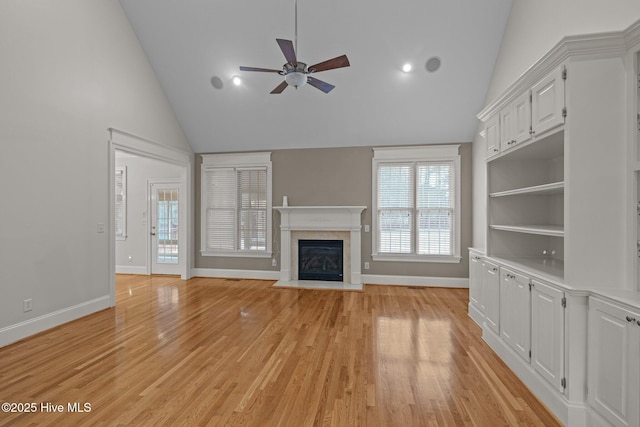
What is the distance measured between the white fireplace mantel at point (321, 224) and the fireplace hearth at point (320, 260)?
0.78 feet

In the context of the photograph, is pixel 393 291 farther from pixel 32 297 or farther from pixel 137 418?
pixel 32 297

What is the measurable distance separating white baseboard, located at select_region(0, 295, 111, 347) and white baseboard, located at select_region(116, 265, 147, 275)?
266cm

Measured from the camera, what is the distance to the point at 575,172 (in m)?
2.11

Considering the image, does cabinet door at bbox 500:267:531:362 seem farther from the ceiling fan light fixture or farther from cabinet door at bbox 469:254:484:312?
the ceiling fan light fixture

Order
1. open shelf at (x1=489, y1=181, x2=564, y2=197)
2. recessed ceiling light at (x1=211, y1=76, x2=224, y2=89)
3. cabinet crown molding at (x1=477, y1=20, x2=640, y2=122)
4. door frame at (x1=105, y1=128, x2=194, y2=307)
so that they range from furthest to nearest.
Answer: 1. recessed ceiling light at (x1=211, y1=76, x2=224, y2=89)
2. door frame at (x1=105, y1=128, x2=194, y2=307)
3. open shelf at (x1=489, y1=181, x2=564, y2=197)
4. cabinet crown molding at (x1=477, y1=20, x2=640, y2=122)

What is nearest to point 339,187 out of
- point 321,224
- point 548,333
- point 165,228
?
point 321,224

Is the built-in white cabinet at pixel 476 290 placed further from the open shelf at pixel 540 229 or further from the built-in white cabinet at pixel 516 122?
the built-in white cabinet at pixel 516 122

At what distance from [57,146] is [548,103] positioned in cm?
537

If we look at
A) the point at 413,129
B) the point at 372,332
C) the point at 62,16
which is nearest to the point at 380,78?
the point at 413,129

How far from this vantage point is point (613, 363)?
1810 mm

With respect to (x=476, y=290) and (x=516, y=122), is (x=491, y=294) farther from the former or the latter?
(x=516, y=122)

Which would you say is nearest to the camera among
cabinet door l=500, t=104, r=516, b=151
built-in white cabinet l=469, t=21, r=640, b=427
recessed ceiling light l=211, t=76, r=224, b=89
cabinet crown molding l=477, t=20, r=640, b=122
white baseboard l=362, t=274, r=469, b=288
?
built-in white cabinet l=469, t=21, r=640, b=427

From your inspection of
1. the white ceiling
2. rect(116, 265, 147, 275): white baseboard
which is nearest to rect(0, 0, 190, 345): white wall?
the white ceiling

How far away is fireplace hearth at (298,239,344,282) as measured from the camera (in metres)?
6.32
